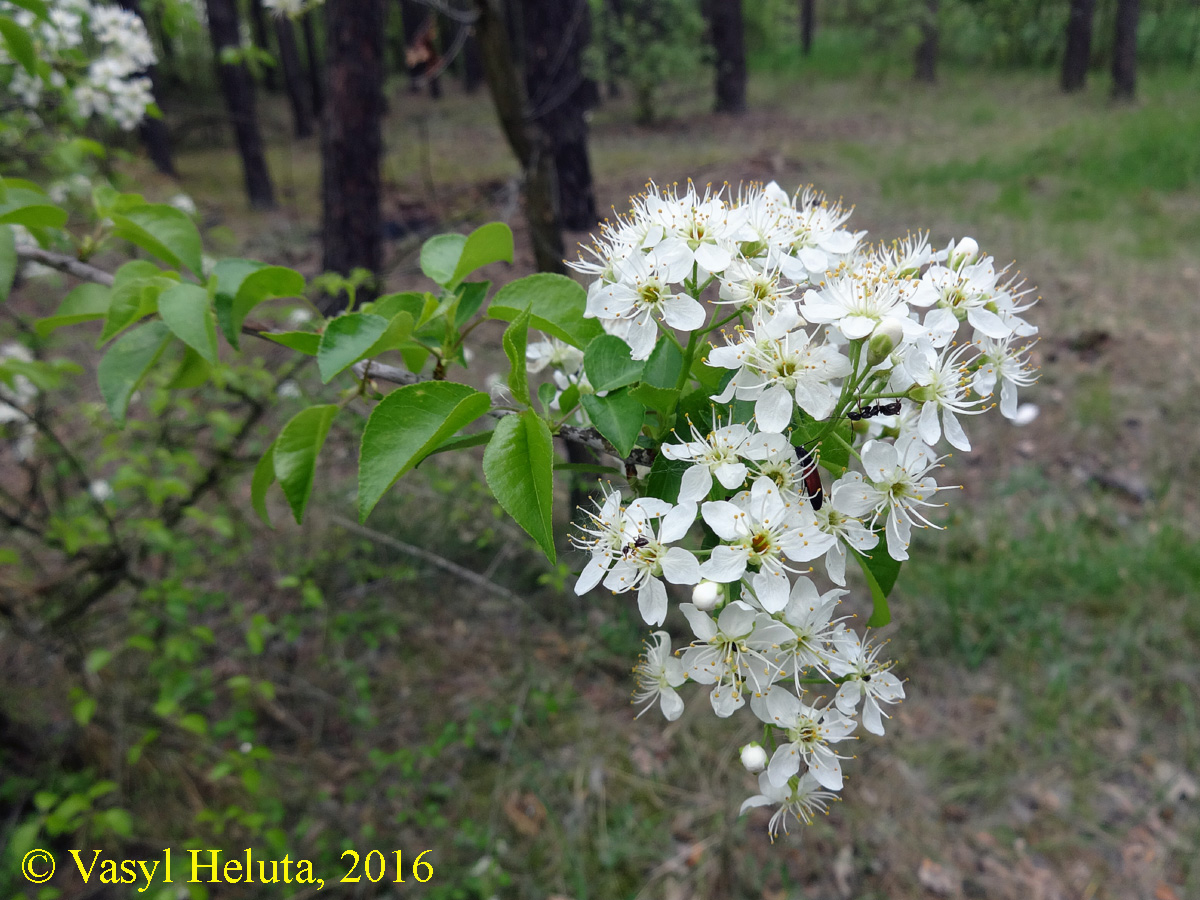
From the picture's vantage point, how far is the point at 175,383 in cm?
113

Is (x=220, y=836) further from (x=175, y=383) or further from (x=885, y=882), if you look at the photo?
(x=885, y=882)

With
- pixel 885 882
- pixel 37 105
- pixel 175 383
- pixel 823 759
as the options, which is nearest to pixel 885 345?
pixel 823 759

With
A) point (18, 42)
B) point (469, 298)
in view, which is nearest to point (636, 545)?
point (469, 298)

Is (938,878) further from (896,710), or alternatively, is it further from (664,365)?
(664,365)

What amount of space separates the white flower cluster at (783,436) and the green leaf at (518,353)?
13 centimetres

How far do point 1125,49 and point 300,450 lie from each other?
1346 centimetres

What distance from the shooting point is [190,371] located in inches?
45.3

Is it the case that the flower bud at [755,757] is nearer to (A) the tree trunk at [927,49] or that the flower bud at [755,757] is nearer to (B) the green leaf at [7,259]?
(B) the green leaf at [7,259]

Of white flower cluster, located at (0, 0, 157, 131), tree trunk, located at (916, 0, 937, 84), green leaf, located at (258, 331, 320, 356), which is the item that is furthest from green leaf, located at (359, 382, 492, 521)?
tree trunk, located at (916, 0, 937, 84)

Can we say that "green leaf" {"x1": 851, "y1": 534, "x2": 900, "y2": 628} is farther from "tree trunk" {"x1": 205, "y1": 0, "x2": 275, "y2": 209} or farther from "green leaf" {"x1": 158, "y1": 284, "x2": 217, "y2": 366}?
"tree trunk" {"x1": 205, "y1": 0, "x2": 275, "y2": 209}

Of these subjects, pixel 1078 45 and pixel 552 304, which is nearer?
pixel 552 304

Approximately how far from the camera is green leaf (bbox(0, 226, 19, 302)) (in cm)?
108

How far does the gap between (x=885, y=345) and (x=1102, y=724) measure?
9.27 feet

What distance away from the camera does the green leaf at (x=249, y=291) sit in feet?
3.32
